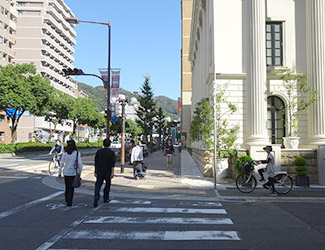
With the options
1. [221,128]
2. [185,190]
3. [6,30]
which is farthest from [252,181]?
[6,30]

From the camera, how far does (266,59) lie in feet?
53.6

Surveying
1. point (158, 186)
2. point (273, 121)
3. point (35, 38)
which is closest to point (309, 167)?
point (273, 121)

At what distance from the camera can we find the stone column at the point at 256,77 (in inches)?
575

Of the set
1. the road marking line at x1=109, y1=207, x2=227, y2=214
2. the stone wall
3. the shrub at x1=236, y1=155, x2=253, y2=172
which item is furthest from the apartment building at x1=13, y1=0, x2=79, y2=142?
the road marking line at x1=109, y1=207, x2=227, y2=214

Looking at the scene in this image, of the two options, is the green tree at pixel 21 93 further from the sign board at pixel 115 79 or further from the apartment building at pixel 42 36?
the apartment building at pixel 42 36

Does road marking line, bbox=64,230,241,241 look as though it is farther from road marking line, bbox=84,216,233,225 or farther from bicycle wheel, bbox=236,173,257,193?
bicycle wheel, bbox=236,173,257,193

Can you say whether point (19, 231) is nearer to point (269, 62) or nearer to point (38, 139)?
point (269, 62)

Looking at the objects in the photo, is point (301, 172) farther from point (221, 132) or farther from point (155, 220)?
point (155, 220)

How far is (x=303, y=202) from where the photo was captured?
31.8ft

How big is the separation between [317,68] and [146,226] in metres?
12.0

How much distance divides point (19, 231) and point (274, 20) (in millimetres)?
15267

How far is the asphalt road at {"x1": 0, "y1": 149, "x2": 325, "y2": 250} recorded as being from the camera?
211 inches

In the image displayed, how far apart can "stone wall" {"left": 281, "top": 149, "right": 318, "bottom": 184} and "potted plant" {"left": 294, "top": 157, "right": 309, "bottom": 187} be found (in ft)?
2.46

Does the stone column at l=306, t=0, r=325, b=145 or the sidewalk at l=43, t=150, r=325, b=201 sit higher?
the stone column at l=306, t=0, r=325, b=145
